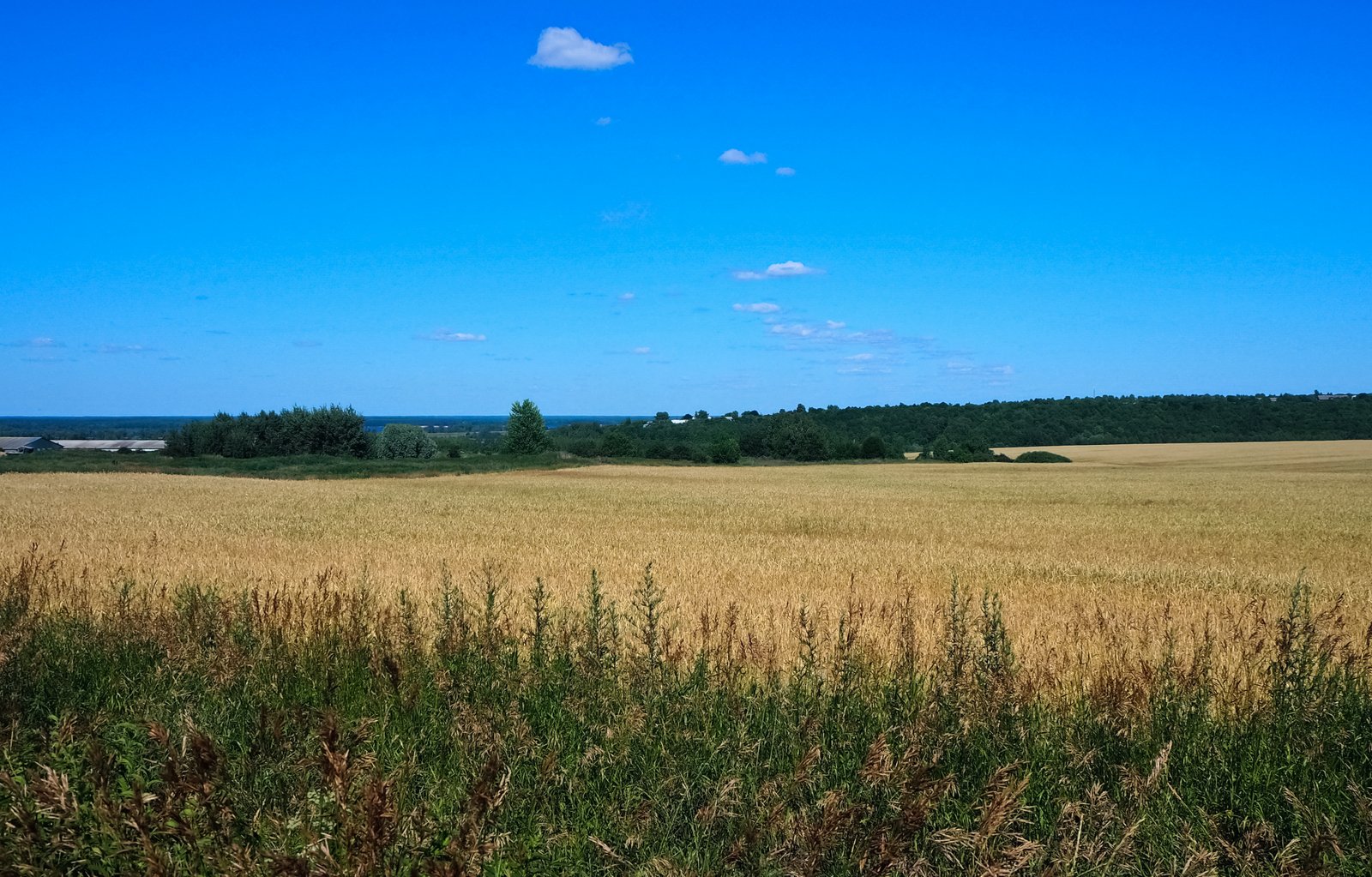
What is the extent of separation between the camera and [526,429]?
92500mm

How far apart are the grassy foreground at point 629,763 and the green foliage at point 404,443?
9019 cm

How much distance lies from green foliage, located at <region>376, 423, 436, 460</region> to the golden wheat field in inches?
→ 1979

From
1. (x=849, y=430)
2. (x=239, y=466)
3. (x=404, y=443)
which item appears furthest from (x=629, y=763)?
(x=849, y=430)

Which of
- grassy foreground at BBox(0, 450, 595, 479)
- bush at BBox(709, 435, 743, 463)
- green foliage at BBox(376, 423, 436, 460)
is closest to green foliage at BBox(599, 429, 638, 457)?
bush at BBox(709, 435, 743, 463)

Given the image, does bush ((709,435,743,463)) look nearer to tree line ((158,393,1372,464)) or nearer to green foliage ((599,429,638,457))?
tree line ((158,393,1372,464))

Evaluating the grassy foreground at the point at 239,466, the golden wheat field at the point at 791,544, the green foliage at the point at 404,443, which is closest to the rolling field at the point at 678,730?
the golden wheat field at the point at 791,544

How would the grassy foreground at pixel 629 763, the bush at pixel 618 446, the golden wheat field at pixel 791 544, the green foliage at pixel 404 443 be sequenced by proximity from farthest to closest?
the green foliage at pixel 404 443
the bush at pixel 618 446
the golden wheat field at pixel 791 544
the grassy foreground at pixel 629 763

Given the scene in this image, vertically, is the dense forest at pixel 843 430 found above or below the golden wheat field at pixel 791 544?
above

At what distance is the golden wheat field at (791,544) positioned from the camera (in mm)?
10867

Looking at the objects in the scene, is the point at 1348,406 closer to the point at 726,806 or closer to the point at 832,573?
the point at 832,573

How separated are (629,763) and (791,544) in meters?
14.7

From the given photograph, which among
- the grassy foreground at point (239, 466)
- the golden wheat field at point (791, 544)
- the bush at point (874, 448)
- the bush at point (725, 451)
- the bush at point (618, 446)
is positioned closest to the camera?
the golden wheat field at point (791, 544)

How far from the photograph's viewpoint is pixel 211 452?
83375mm

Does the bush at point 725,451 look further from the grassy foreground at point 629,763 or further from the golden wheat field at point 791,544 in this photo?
the grassy foreground at point 629,763
